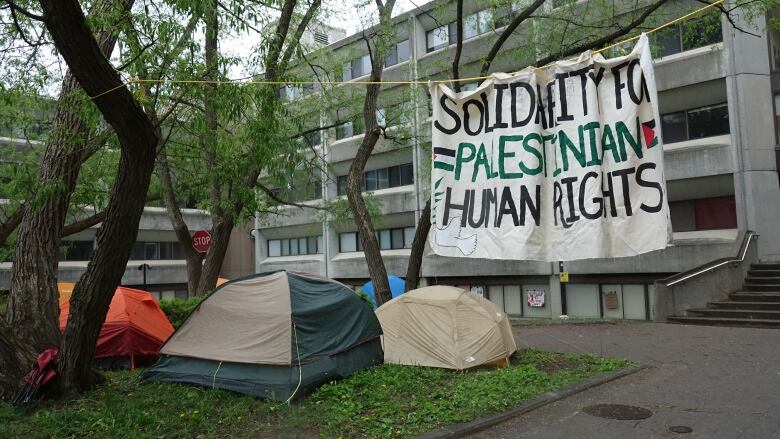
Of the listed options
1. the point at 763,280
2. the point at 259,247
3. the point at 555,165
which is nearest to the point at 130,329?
the point at 555,165

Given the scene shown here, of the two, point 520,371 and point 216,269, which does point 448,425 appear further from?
point 216,269

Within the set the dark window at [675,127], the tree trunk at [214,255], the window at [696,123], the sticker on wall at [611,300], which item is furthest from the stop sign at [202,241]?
the dark window at [675,127]

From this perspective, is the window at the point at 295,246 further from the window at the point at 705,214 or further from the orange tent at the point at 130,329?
the orange tent at the point at 130,329

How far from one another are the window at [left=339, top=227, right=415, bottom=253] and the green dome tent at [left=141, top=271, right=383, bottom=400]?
738 inches

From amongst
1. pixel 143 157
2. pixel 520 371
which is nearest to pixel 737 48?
pixel 520 371

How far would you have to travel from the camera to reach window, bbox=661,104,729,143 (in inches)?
813

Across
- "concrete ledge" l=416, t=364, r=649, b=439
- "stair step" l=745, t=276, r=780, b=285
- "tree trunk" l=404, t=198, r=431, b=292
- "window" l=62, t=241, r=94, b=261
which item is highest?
"window" l=62, t=241, r=94, b=261

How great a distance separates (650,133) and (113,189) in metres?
6.32

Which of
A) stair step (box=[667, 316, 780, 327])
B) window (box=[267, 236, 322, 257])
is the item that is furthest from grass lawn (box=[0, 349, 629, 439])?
window (box=[267, 236, 322, 257])

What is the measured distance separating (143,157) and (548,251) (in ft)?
16.6

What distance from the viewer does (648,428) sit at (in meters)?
7.15

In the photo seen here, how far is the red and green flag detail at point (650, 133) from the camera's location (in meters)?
4.13

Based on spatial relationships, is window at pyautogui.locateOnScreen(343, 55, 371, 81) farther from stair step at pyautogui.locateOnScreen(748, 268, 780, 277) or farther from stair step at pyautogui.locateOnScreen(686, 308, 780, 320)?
stair step at pyautogui.locateOnScreen(686, 308, 780, 320)

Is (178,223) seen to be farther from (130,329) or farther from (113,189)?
(113,189)
